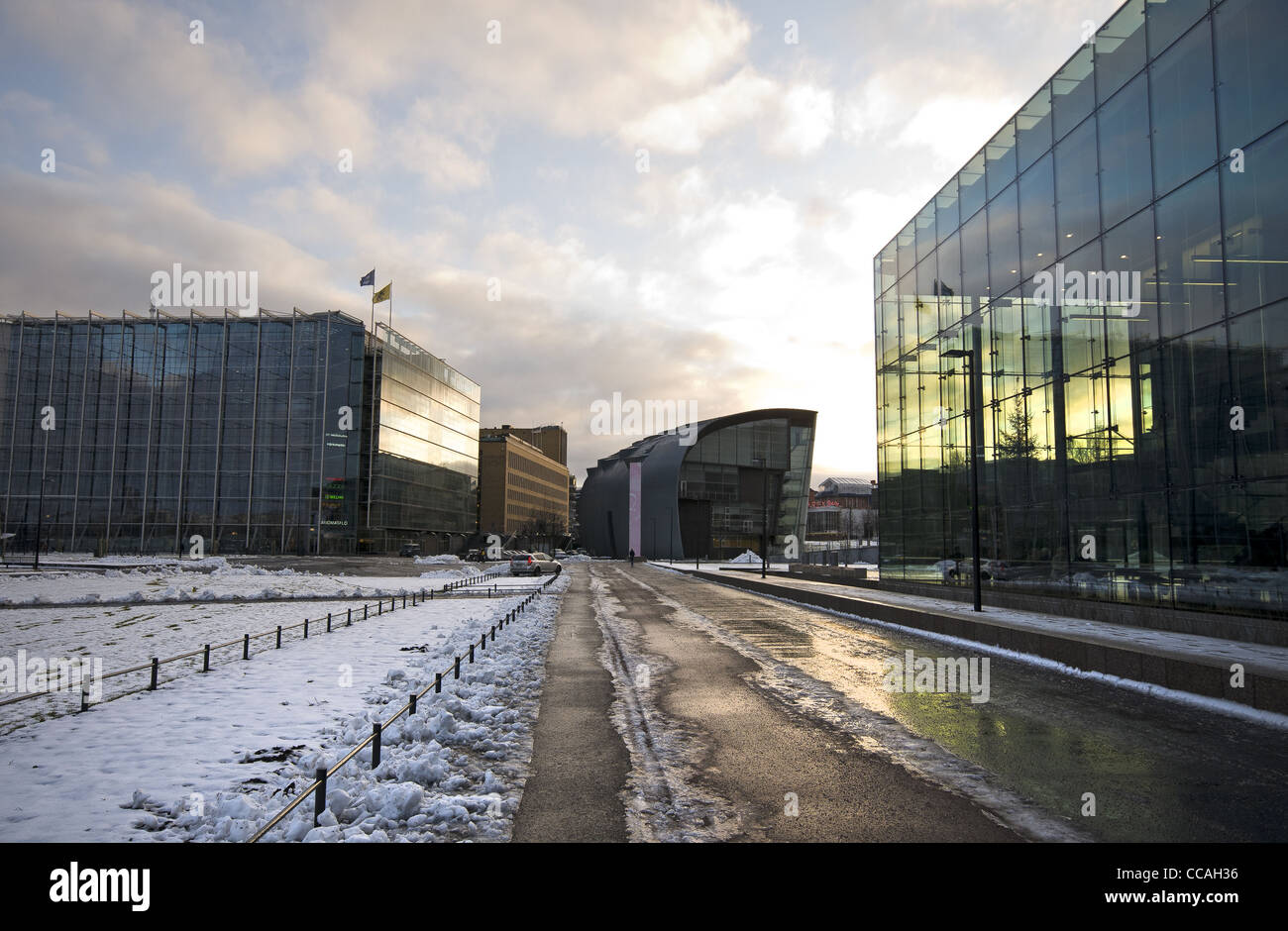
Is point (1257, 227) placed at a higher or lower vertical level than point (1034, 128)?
lower

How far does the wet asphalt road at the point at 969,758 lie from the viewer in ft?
19.3

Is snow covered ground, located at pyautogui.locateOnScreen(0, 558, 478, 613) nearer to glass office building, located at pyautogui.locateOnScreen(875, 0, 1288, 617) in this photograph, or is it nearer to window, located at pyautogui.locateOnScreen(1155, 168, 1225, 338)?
glass office building, located at pyautogui.locateOnScreen(875, 0, 1288, 617)

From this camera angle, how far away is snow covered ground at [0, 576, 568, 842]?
5.86 metres

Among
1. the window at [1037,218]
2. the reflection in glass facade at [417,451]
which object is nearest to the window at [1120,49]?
the window at [1037,218]

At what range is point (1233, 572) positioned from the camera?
1711 centimetres

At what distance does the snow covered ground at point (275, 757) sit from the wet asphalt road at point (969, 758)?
125 centimetres

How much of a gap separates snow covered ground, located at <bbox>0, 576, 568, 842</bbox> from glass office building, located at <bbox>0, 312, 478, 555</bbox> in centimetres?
7677

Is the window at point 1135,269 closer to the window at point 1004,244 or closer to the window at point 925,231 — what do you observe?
the window at point 1004,244

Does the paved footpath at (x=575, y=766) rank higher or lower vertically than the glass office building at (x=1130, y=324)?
Result: lower

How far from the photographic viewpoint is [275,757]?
7945 millimetres

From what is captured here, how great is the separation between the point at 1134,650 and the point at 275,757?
1263 centimetres

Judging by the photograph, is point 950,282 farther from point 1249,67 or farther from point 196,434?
point 196,434
